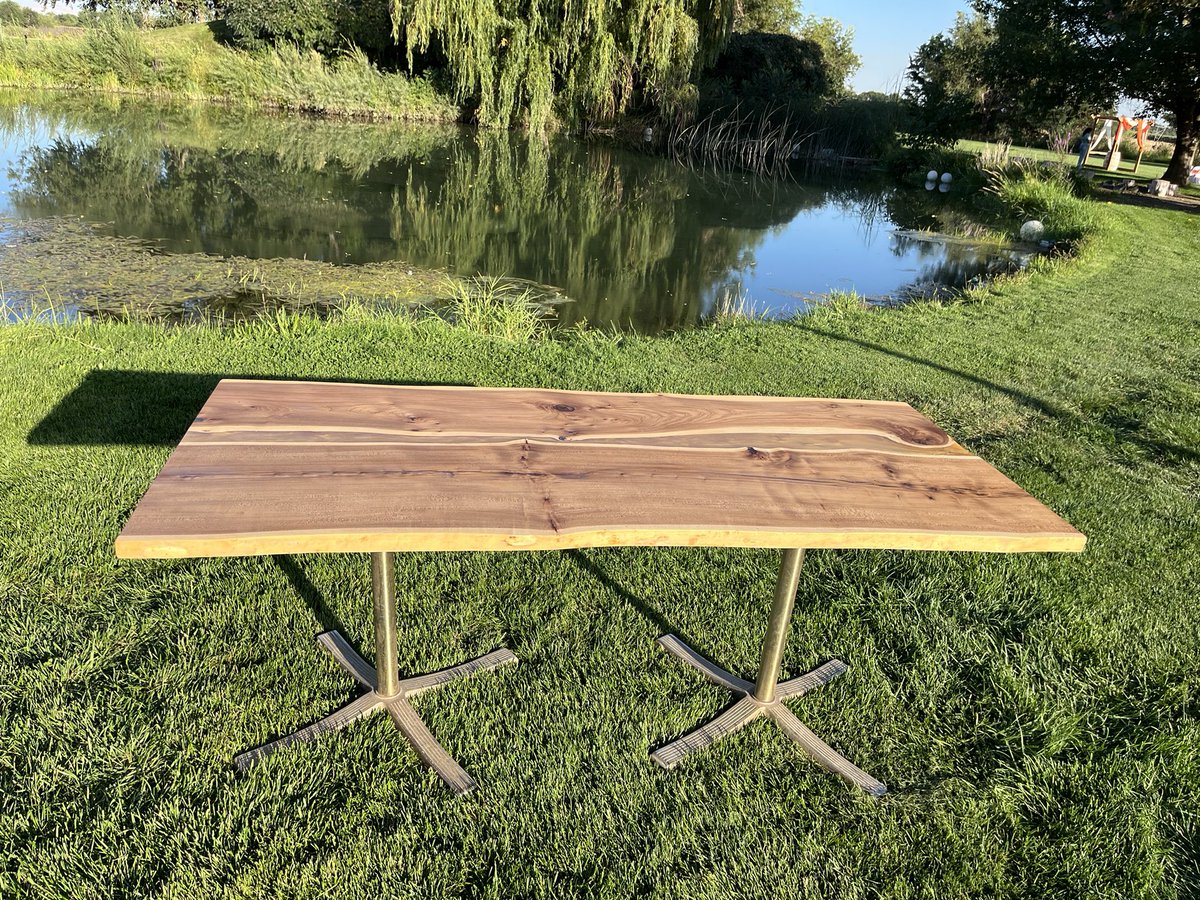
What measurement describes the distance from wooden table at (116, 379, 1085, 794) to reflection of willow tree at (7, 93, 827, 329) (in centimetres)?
456

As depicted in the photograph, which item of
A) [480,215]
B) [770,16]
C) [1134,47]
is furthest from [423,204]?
[770,16]

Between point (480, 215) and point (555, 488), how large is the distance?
9133 millimetres

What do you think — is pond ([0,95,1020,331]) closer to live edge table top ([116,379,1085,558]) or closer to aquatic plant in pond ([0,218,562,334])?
aquatic plant in pond ([0,218,562,334])

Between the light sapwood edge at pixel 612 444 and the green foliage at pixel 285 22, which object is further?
the green foliage at pixel 285 22

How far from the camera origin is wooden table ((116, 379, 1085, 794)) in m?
1.33

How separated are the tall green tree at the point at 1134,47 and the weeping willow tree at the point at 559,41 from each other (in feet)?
21.7

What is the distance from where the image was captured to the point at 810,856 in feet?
5.41

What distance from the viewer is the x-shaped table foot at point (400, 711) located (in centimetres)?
178

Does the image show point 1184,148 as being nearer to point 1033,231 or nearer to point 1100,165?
point 1100,165


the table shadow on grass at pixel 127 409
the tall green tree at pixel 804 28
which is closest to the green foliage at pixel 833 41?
the tall green tree at pixel 804 28

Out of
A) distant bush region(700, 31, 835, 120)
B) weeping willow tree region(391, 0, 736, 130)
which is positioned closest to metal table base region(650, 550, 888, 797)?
weeping willow tree region(391, 0, 736, 130)

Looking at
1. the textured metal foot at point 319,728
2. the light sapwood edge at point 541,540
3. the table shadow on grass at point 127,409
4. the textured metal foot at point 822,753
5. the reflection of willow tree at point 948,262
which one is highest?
the reflection of willow tree at point 948,262

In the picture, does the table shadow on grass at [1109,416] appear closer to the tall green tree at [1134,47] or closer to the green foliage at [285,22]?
the tall green tree at [1134,47]

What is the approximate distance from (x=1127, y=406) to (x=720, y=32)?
15.3m
